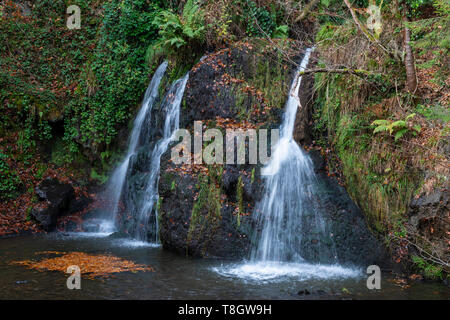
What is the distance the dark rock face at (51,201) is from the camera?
9742 mm

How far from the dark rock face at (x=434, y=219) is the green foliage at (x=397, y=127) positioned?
1.11 meters

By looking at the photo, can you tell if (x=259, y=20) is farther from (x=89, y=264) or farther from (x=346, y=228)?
(x=89, y=264)

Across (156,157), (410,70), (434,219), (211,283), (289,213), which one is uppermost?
(410,70)

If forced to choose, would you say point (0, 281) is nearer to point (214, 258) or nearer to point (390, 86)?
point (214, 258)

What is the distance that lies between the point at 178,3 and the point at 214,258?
354 inches

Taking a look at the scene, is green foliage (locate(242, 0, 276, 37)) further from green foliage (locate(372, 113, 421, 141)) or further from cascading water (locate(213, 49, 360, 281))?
green foliage (locate(372, 113, 421, 141))

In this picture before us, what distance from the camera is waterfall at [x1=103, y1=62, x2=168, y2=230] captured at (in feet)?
34.4

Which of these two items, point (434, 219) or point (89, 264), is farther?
point (89, 264)

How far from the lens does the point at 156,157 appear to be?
940cm

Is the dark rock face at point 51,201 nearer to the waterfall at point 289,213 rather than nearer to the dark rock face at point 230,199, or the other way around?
the dark rock face at point 230,199

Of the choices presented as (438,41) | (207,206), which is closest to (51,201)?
(207,206)

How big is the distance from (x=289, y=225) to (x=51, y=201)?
22.0ft

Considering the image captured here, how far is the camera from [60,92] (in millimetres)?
11727

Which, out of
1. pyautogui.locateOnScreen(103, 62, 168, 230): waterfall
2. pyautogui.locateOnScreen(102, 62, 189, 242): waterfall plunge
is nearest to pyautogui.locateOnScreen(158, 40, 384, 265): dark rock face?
pyautogui.locateOnScreen(102, 62, 189, 242): waterfall plunge
